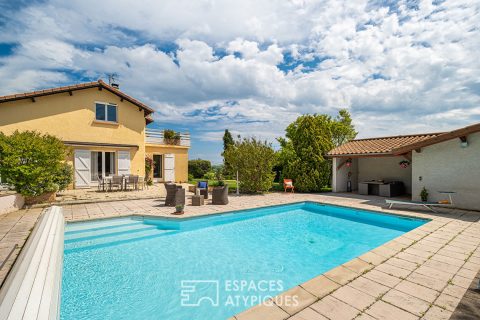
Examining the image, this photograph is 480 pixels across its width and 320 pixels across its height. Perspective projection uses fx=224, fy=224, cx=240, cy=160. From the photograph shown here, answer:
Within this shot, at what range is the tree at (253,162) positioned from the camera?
15609 mm

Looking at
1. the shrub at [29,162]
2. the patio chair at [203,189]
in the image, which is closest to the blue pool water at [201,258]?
the patio chair at [203,189]

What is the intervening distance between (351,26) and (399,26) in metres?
2.06

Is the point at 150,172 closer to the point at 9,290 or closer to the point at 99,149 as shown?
the point at 99,149

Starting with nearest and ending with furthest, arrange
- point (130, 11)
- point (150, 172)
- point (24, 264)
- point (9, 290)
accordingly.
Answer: point (9, 290), point (24, 264), point (130, 11), point (150, 172)

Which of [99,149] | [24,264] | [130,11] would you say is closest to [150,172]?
[99,149]

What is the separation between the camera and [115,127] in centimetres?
1755

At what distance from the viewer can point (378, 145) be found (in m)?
15.5

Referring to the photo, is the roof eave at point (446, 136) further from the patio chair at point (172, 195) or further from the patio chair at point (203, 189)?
the patio chair at point (172, 195)

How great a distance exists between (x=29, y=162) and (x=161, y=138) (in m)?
11.6

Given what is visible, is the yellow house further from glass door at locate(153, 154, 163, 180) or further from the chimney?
the chimney

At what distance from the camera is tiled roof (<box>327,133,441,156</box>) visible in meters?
14.0

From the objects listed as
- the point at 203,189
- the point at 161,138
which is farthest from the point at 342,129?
the point at 203,189

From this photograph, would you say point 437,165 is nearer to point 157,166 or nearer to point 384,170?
point 384,170

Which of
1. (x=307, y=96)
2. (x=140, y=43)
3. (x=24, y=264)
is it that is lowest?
(x=24, y=264)
